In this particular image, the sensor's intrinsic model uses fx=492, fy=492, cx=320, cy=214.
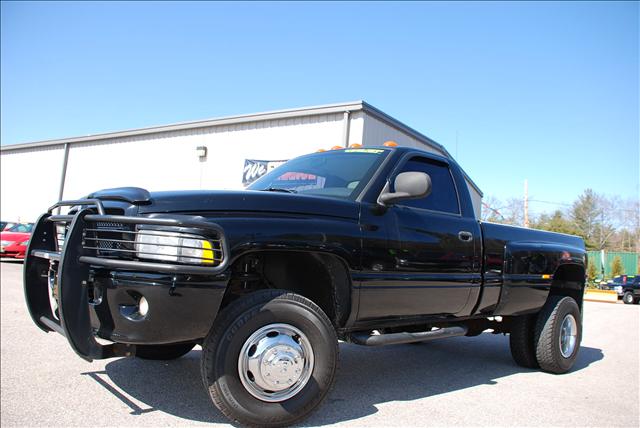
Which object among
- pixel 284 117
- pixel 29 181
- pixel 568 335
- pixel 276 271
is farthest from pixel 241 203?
pixel 29 181

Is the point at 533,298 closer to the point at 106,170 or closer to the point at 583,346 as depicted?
the point at 583,346

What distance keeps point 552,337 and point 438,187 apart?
2064mm

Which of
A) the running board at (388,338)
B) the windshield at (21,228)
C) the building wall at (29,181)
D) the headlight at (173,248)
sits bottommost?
the running board at (388,338)

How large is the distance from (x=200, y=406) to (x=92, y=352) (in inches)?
35.6

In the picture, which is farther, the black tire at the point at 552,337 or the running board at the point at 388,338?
the black tire at the point at 552,337

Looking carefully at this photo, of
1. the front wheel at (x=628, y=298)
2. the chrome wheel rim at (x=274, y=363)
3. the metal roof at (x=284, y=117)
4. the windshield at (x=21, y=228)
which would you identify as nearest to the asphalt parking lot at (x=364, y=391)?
the chrome wheel rim at (x=274, y=363)

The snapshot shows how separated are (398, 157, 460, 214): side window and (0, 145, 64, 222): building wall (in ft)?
79.8

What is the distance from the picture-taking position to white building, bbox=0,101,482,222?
14.0 m

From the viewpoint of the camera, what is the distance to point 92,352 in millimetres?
2691

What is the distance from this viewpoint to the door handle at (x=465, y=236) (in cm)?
412

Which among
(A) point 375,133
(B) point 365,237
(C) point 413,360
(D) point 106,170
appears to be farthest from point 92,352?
(D) point 106,170

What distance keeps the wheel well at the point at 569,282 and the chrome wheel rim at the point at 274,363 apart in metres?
3.75

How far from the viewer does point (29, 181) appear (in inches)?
1046

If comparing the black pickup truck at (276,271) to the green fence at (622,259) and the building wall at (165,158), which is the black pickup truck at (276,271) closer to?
the building wall at (165,158)
